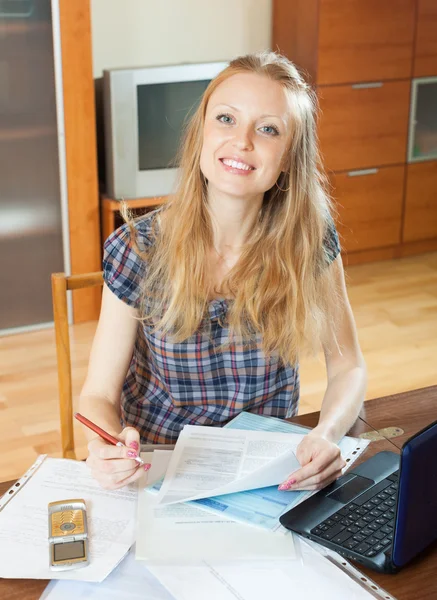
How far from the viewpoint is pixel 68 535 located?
1.18 meters

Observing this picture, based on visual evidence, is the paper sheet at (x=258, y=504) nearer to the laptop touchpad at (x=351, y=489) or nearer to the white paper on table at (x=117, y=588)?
the laptop touchpad at (x=351, y=489)

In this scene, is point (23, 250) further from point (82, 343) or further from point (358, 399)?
point (358, 399)

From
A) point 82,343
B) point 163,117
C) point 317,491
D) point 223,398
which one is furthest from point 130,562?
point 163,117

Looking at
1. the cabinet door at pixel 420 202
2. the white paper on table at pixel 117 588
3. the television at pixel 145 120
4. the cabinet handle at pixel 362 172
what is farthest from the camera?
the cabinet door at pixel 420 202

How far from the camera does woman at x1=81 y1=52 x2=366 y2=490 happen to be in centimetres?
158

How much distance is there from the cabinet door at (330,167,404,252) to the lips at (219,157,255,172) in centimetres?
286

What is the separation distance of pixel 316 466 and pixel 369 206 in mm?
3322

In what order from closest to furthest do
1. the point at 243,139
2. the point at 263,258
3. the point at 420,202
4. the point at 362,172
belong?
the point at 243,139, the point at 263,258, the point at 362,172, the point at 420,202

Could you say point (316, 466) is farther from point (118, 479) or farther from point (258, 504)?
point (118, 479)

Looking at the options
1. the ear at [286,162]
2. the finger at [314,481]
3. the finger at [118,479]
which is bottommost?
the finger at [314,481]

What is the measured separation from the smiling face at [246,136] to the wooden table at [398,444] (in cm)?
43

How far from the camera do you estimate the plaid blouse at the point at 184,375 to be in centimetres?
163

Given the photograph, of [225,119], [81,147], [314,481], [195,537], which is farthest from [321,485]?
[81,147]

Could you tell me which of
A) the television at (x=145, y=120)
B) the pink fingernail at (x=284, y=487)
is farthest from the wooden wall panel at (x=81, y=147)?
the pink fingernail at (x=284, y=487)
